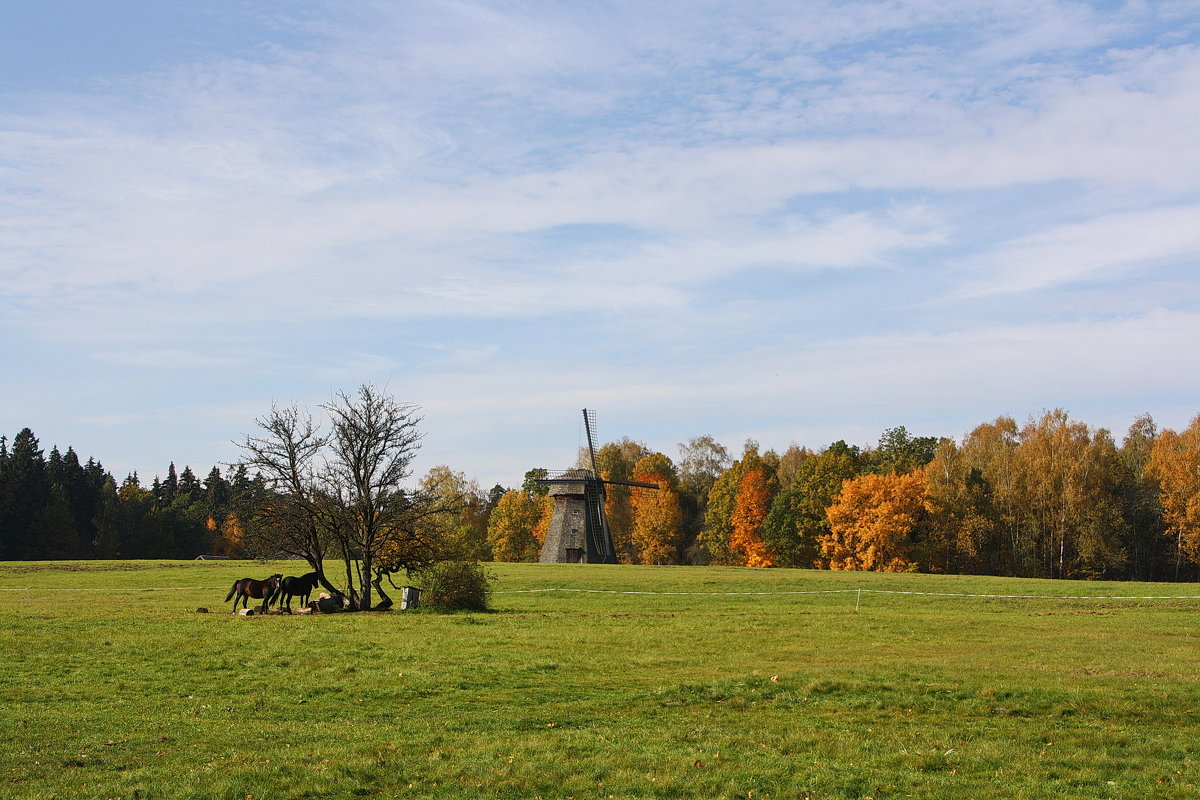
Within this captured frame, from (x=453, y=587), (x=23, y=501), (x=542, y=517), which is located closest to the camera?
(x=453, y=587)

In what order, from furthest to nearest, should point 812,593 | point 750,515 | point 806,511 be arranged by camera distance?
point 750,515 → point 806,511 → point 812,593

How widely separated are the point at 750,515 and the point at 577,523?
923 inches

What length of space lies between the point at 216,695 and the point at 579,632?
12.4 m

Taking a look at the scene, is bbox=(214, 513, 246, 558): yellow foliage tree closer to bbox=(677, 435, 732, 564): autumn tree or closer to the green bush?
bbox=(677, 435, 732, 564): autumn tree

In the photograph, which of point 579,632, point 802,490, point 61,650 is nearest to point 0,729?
point 61,650

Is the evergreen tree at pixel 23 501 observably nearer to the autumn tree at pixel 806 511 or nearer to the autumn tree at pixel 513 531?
the autumn tree at pixel 513 531

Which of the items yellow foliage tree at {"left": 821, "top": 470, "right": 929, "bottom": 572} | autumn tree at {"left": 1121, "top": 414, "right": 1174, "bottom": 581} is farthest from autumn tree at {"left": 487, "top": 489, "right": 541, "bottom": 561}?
autumn tree at {"left": 1121, "top": 414, "right": 1174, "bottom": 581}

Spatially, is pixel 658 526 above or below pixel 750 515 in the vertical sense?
below

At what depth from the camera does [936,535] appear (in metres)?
83.7

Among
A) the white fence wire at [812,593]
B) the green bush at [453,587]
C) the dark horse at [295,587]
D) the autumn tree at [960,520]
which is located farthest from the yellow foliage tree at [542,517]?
the dark horse at [295,587]

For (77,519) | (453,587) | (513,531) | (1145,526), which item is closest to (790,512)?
(1145,526)

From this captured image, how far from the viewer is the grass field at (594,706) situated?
11.2 meters

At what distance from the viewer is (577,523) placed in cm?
8681

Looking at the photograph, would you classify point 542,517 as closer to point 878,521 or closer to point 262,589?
point 878,521
